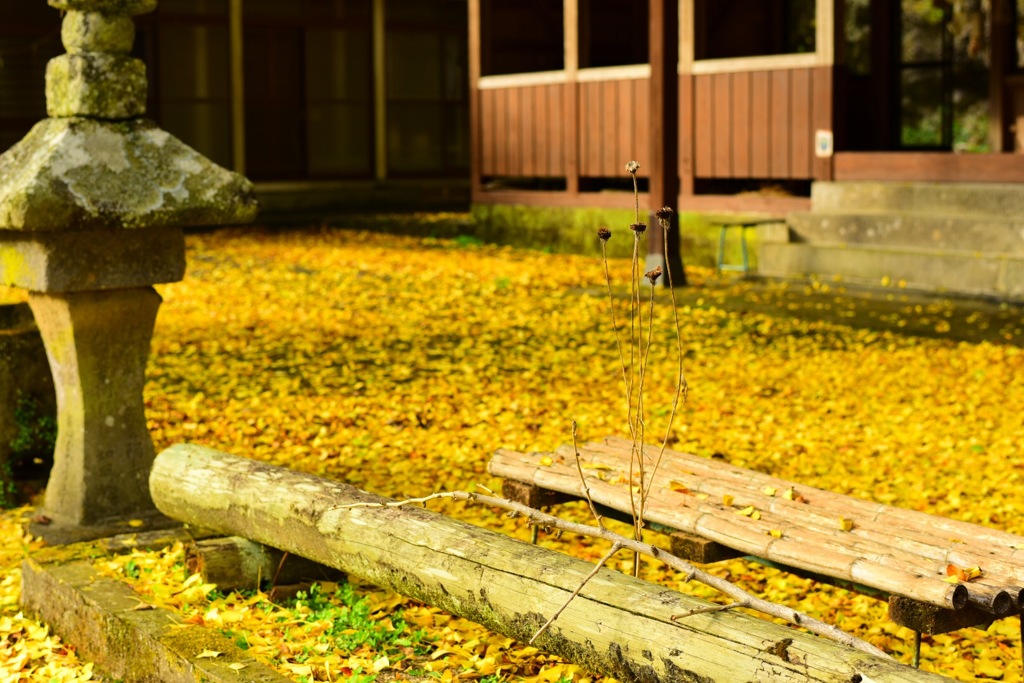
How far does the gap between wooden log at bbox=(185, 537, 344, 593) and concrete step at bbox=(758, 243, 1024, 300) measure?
7718 mm

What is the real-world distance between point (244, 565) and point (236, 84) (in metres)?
16.8

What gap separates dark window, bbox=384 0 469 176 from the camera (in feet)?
74.9

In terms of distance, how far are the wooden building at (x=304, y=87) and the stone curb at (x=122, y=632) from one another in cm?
1536

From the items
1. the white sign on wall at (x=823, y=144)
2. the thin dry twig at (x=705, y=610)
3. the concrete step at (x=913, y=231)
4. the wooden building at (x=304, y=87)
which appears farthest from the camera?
the wooden building at (x=304, y=87)

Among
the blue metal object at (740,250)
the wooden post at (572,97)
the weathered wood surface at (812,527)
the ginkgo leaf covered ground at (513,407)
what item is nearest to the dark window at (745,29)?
the wooden post at (572,97)

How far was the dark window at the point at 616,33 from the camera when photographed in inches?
849

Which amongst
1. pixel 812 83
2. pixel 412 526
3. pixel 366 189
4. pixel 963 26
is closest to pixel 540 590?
pixel 412 526

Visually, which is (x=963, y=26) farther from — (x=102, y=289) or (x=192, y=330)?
(x=102, y=289)

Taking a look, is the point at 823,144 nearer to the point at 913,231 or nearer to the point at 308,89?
the point at 913,231

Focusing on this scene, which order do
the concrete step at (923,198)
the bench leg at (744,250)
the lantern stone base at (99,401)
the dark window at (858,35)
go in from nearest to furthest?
the lantern stone base at (99,401) < the concrete step at (923,198) < the bench leg at (744,250) < the dark window at (858,35)

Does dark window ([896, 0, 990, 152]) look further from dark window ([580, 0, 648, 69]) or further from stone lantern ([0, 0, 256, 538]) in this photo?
stone lantern ([0, 0, 256, 538])

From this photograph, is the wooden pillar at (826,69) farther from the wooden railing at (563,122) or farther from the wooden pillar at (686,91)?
the wooden railing at (563,122)

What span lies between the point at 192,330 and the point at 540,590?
7846 mm

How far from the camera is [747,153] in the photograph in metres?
13.8
